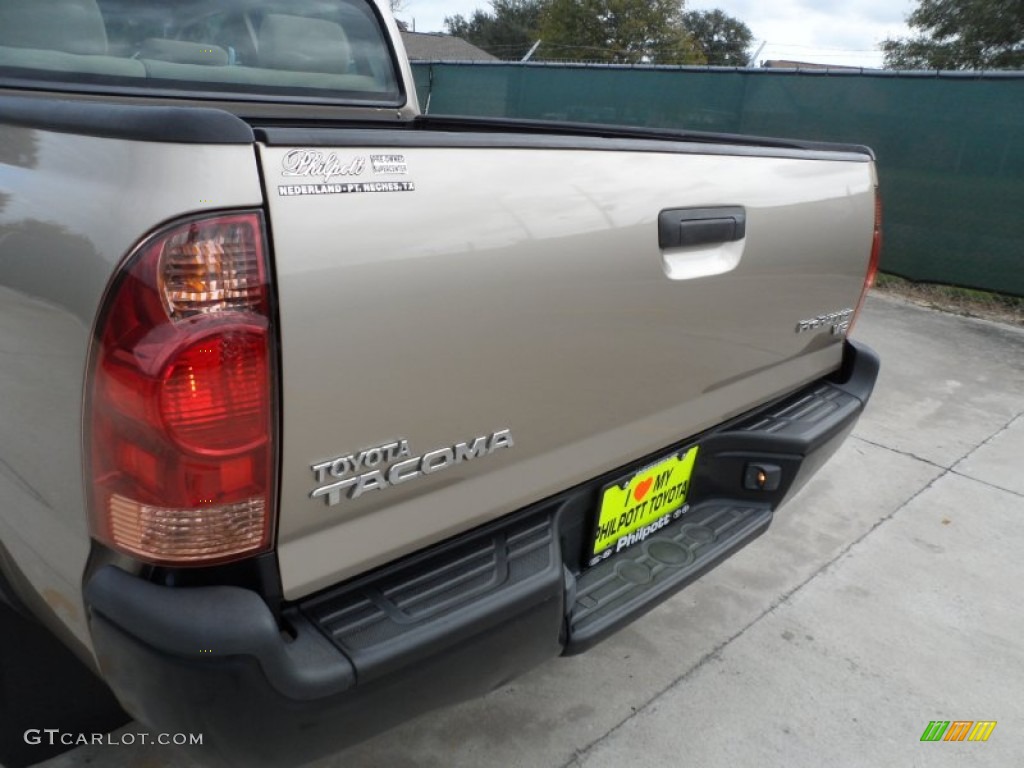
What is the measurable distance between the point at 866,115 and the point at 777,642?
6.66 meters


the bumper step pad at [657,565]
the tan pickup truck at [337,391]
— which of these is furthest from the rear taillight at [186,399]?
the bumper step pad at [657,565]

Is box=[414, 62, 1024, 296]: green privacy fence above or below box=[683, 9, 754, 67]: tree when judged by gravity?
below

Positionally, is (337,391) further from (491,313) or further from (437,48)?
(437,48)

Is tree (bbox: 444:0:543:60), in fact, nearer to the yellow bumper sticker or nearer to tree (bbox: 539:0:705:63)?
tree (bbox: 539:0:705:63)

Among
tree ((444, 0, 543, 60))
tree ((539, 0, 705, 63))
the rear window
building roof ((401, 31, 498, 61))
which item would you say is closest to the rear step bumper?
the rear window

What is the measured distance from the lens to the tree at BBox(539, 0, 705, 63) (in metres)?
42.4

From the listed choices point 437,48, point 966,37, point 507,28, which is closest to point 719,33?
point 507,28

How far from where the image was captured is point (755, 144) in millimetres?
2375

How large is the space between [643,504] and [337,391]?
0.99m

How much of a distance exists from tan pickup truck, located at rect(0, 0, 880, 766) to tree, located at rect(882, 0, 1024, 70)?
86.2ft

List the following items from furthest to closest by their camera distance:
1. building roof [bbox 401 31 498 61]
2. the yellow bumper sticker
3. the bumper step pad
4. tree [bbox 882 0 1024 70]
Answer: building roof [bbox 401 31 498 61] → tree [bbox 882 0 1024 70] → the yellow bumper sticker → the bumper step pad

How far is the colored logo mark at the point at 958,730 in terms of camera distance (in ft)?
7.32

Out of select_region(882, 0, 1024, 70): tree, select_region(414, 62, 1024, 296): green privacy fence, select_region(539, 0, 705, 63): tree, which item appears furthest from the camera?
select_region(539, 0, 705, 63): tree

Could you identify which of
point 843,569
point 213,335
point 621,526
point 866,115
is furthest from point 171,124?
point 866,115
